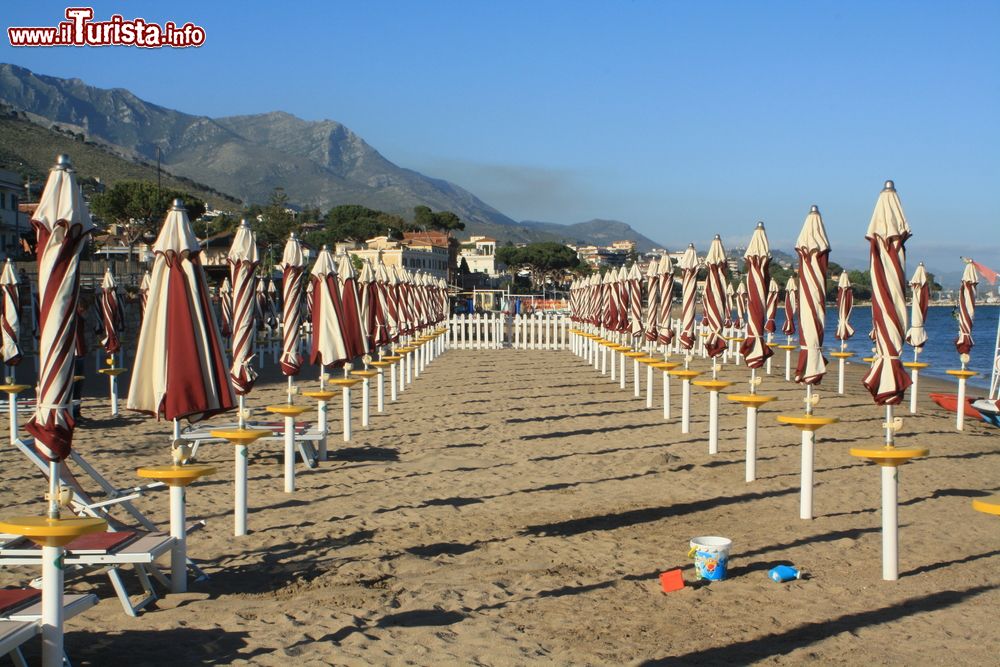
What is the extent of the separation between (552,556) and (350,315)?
7.22 meters

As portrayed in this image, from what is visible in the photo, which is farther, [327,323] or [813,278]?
[327,323]

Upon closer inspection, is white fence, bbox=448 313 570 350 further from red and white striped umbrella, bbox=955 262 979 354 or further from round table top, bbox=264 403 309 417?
round table top, bbox=264 403 309 417

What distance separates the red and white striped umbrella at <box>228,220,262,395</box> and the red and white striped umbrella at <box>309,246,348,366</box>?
7.98ft

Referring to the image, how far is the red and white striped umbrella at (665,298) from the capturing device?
16.9m

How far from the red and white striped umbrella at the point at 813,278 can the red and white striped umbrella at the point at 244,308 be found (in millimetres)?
5572

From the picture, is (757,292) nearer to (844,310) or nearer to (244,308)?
Result: (244,308)

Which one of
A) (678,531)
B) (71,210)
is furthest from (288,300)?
(71,210)

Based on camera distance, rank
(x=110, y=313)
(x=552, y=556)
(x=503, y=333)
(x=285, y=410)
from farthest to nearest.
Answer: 1. (x=503, y=333)
2. (x=110, y=313)
3. (x=285, y=410)
4. (x=552, y=556)

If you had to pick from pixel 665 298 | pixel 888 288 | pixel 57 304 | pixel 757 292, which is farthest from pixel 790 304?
pixel 57 304

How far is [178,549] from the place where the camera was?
678 cm

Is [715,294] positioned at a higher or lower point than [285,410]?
higher

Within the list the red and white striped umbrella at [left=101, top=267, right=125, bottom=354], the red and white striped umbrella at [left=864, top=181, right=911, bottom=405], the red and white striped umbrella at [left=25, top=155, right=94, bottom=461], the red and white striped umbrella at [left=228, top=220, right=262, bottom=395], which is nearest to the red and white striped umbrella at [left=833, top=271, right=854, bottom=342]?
the red and white striped umbrella at [left=864, top=181, right=911, bottom=405]

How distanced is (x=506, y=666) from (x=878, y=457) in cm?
350

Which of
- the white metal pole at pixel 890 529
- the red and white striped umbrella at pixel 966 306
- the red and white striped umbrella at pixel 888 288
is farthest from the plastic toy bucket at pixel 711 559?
the red and white striped umbrella at pixel 966 306
